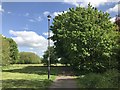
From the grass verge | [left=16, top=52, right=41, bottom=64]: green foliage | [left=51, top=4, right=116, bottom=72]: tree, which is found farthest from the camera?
[left=16, top=52, right=41, bottom=64]: green foliage

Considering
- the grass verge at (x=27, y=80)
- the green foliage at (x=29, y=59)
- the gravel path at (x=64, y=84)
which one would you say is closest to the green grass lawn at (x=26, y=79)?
the grass verge at (x=27, y=80)

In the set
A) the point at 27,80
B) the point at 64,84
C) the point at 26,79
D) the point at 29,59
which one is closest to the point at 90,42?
the point at 26,79

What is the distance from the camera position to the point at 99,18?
149 ft

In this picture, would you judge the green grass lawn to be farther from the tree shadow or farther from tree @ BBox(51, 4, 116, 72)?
tree @ BBox(51, 4, 116, 72)

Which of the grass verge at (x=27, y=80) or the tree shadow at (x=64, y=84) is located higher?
the grass verge at (x=27, y=80)

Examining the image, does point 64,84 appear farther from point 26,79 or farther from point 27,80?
→ point 26,79

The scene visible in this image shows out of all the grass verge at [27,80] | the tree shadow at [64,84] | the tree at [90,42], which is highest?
the tree at [90,42]

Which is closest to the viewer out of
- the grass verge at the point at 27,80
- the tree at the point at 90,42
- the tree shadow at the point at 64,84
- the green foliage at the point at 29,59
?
the tree shadow at the point at 64,84

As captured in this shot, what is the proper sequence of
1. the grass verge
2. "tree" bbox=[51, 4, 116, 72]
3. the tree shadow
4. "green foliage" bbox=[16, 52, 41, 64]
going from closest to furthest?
the tree shadow, the grass verge, "tree" bbox=[51, 4, 116, 72], "green foliage" bbox=[16, 52, 41, 64]

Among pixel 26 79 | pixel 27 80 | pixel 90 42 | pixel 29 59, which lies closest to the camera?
pixel 27 80

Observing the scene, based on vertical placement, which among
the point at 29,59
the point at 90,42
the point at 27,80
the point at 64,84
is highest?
the point at 29,59

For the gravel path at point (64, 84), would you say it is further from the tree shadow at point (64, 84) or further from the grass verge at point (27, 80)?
the grass verge at point (27, 80)

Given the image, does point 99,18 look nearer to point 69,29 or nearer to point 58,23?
point 69,29

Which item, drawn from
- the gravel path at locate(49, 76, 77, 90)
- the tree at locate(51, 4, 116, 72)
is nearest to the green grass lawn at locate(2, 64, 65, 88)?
the gravel path at locate(49, 76, 77, 90)
